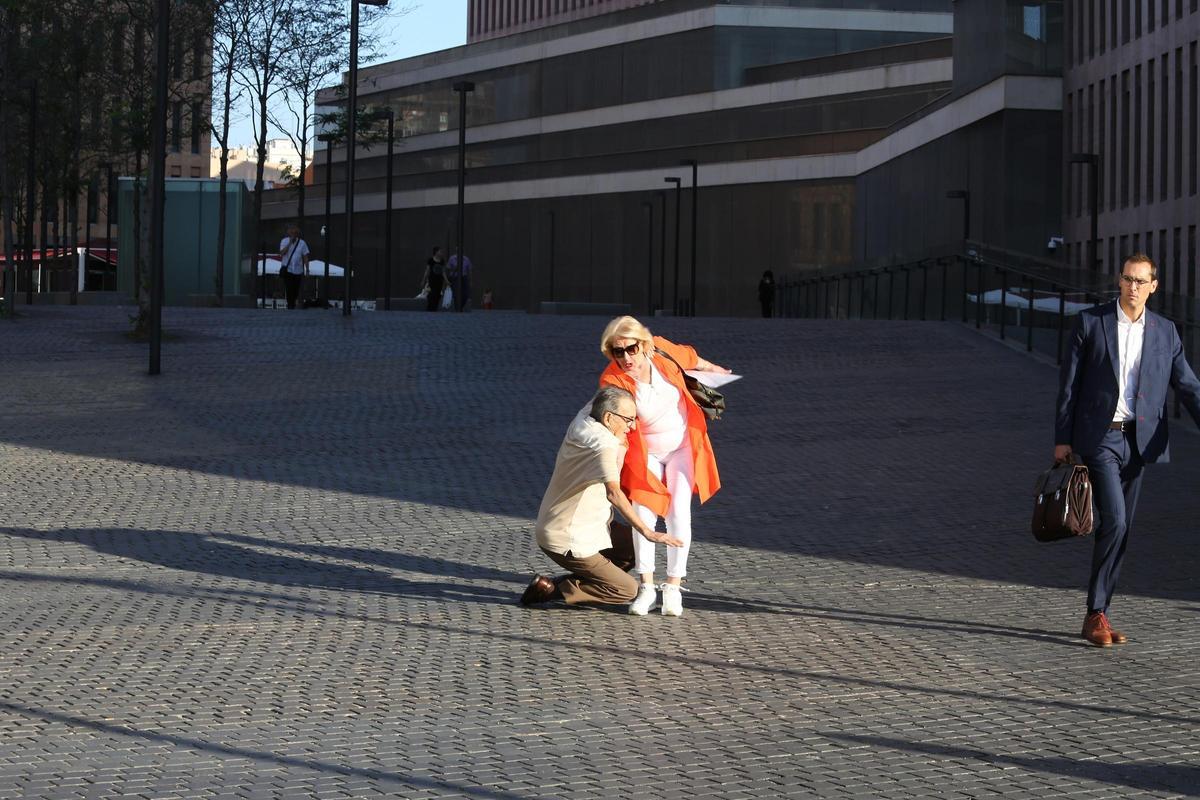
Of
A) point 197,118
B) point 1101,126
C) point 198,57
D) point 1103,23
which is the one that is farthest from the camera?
point 197,118

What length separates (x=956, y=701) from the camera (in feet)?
23.9

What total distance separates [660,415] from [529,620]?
117 cm

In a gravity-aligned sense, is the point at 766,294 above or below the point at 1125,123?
below

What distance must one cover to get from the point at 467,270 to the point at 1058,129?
16780 mm

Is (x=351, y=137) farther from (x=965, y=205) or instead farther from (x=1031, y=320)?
(x=965, y=205)

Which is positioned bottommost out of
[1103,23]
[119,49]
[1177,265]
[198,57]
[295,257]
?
[295,257]

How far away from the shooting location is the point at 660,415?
30.1 ft

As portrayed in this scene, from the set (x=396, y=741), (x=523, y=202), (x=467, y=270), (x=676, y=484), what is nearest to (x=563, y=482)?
(x=676, y=484)

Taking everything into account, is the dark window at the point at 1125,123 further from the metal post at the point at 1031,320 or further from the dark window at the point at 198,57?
the metal post at the point at 1031,320

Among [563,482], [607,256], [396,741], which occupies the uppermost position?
[607,256]

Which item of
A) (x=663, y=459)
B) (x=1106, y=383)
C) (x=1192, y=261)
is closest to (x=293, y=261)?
(x=1192, y=261)

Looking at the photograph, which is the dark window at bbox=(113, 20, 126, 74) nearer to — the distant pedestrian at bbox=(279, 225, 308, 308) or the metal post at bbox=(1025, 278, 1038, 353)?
the distant pedestrian at bbox=(279, 225, 308, 308)

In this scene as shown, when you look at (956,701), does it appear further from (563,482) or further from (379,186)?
(379,186)

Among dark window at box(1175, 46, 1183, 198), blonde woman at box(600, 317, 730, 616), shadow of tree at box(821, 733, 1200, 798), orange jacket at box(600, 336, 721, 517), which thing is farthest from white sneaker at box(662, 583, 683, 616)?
dark window at box(1175, 46, 1183, 198)
